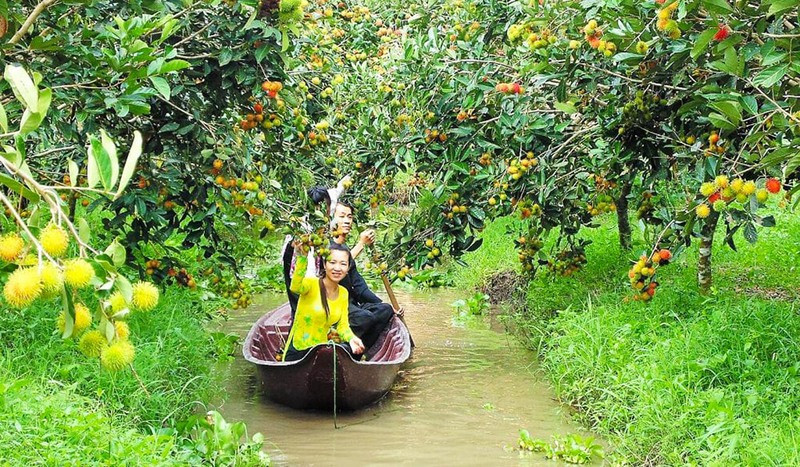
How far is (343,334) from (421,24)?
2.37 metres

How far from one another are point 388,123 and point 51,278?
15.5 ft

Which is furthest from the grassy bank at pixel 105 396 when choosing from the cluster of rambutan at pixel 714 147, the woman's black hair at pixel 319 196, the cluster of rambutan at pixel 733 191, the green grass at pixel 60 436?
the cluster of rambutan at pixel 714 147

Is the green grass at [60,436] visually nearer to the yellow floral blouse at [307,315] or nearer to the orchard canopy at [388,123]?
the orchard canopy at [388,123]

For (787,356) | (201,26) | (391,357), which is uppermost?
(201,26)

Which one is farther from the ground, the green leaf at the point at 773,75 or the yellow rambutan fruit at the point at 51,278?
the green leaf at the point at 773,75

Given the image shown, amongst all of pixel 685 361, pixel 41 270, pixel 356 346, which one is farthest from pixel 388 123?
pixel 41 270

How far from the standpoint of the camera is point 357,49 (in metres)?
7.43

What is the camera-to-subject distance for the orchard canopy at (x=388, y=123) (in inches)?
127

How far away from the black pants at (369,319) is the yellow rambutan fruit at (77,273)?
16.1 feet

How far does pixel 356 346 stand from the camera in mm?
5996

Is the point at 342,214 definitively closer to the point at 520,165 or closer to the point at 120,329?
the point at 520,165

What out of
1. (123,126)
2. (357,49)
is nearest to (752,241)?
(123,126)

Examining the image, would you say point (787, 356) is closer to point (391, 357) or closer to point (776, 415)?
point (776, 415)

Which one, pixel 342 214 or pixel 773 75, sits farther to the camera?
pixel 342 214
